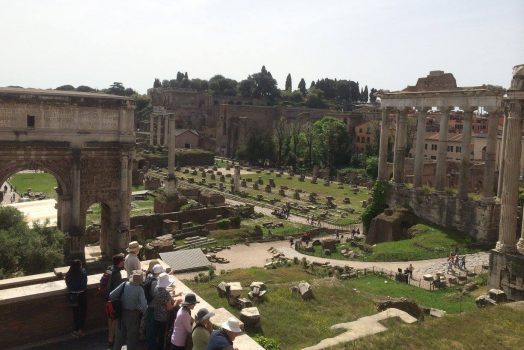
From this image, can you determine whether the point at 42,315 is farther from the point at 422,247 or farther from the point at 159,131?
the point at 159,131

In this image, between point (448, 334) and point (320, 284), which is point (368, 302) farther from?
point (448, 334)

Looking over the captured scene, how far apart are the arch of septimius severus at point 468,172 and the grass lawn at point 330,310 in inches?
82.6

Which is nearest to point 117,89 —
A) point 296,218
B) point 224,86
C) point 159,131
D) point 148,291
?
point 224,86

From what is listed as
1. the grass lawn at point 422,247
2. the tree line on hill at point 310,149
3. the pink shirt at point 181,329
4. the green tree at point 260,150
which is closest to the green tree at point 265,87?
the tree line on hill at point 310,149

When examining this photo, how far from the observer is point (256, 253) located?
1043 inches

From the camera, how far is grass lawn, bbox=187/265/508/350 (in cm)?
1020

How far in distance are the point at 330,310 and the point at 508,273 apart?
7.52 metres

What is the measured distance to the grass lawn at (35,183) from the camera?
47.3 meters

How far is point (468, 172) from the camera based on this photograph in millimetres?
25578

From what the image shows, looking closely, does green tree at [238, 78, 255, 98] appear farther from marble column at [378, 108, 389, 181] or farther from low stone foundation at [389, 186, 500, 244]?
low stone foundation at [389, 186, 500, 244]

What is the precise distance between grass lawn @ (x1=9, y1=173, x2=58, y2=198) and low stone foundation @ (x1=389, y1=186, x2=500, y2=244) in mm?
31043

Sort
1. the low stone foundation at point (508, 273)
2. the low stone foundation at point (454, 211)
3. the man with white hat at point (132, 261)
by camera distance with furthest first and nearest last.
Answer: the low stone foundation at point (454, 211) < the low stone foundation at point (508, 273) < the man with white hat at point (132, 261)

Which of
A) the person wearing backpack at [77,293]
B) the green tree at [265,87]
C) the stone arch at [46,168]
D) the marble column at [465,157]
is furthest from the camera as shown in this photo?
the green tree at [265,87]

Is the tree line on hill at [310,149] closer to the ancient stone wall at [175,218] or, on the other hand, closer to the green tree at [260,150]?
the green tree at [260,150]
